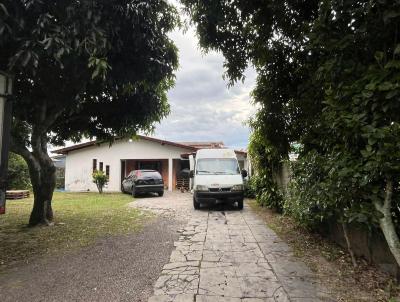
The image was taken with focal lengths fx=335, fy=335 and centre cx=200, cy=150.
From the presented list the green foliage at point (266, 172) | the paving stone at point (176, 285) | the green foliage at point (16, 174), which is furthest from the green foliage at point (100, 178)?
the paving stone at point (176, 285)

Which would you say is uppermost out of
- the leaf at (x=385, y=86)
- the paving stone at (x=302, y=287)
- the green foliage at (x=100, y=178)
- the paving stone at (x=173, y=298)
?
the leaf at (x=385, y=86)

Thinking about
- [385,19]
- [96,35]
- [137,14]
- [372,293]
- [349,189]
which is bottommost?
[372,293]

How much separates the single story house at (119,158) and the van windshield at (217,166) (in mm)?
11216

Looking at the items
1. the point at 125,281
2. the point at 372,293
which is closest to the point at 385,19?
the point at 372,293

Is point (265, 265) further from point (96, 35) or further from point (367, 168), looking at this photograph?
point (96, 35)

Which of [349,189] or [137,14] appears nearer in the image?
[349,189]

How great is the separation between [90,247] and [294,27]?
20.2 feet

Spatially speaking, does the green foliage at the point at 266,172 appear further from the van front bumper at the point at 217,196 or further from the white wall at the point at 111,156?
the white wall at the point at 111,156

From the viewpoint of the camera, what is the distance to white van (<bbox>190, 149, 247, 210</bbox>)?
12.3 metres

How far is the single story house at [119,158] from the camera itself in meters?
25.3

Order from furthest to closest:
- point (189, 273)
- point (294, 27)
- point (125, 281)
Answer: point (294, 27), point (189, 273), point (125, 281)

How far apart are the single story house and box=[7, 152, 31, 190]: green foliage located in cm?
448

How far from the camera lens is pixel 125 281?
4.79m

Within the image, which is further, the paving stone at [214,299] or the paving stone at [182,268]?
the paving stone at [182,268]
